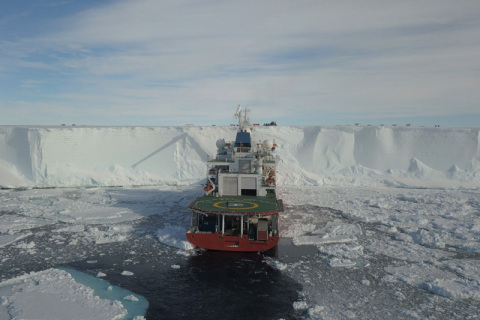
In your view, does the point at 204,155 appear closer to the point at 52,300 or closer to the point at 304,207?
the point at 304,207

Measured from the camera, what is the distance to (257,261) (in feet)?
42.7

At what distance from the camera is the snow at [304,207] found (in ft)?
33.9

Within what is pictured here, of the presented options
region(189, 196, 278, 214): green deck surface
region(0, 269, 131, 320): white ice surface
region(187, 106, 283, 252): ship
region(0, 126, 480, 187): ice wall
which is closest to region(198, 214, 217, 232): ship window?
region(187, 106, 283, 252): ship

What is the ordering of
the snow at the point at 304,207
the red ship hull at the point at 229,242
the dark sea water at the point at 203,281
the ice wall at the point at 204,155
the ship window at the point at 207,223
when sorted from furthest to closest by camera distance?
the ice wall at the point at 204,155, the ship window at the point at 207,223, the red ship hull at the point at 229,242, the snow at the point at 304,207, the dark sea water at the point at 203,281

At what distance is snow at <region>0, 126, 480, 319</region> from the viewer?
10336 mm

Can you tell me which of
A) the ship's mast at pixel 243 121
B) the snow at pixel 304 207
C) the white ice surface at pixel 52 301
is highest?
the ship's mast at pixel 243 121

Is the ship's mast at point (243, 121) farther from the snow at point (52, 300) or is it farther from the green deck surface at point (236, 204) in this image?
the snow at point (52, 300)

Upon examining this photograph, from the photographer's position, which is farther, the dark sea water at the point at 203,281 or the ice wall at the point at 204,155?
the ice wall at the point at 204,155

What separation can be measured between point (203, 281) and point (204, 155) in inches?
885

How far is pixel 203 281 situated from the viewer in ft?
37.0

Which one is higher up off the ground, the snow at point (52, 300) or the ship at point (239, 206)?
the ship at point (239, 206)

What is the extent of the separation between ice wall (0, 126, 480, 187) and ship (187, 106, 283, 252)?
1328 centimetres

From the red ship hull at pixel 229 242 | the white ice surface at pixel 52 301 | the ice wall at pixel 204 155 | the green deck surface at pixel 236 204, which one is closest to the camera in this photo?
the white ice surface at pixel 52 301

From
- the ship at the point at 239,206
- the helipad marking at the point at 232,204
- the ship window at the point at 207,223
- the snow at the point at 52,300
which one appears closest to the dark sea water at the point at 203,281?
the ship at the point at 239,206
